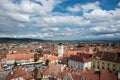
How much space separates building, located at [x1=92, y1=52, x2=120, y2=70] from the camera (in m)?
70.7

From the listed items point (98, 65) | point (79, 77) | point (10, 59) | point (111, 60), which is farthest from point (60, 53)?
point (79, 77)

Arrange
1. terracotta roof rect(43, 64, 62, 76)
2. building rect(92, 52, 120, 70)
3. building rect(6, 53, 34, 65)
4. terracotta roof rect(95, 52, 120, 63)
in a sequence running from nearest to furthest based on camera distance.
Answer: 1. terracotta roof rect(43, 64, 62, 76)
2. building rect(92, 52, 120, 70)
3. terracotta roof rect(95, 52, 120, 63)
4. building rect(6, 53, 34, 65)

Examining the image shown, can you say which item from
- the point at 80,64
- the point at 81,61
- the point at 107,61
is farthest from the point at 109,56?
the point at 80,64

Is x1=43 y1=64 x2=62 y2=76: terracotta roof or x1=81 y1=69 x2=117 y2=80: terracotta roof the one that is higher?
x1=81 y1=69 x2=117 y2=80: terracotta roof

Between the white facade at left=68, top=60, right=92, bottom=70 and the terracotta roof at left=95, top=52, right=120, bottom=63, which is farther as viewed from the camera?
the white facade at left=68, top=60, right=92, bottom=70

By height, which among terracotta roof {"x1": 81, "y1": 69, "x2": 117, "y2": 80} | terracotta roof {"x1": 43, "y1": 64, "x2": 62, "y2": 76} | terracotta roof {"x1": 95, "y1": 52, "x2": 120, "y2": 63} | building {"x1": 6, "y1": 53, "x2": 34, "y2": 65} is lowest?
building {"x1": 6, "y1": 53, "x2": 34, "y2": 65}

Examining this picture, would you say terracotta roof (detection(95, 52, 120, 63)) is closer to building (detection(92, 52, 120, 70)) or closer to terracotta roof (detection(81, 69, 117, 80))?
building (detection(92, 52, 120, 70))

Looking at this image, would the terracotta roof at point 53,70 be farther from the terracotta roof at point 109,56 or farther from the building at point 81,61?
the building at point 81,61

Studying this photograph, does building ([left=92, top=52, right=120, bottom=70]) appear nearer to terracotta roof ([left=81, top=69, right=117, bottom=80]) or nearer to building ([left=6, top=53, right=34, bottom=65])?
terracotta roof ([left=81, top=69, right=117, bottom=80])

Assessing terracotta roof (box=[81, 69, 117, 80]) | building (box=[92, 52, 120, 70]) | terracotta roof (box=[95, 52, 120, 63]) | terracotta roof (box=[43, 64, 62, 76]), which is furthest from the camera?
terracotta roof (box=[95, 52, 120, 63])

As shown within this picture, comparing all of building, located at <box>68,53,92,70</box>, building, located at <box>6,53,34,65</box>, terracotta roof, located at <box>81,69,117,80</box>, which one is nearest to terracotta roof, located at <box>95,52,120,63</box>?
building, located at <box>68,53,92,70</box>

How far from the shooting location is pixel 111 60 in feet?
238

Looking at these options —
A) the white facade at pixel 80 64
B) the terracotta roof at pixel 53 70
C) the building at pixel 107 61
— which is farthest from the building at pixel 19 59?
the terracotta roof at pixel 53 70

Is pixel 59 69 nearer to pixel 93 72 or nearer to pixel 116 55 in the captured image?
pixel 93 72
